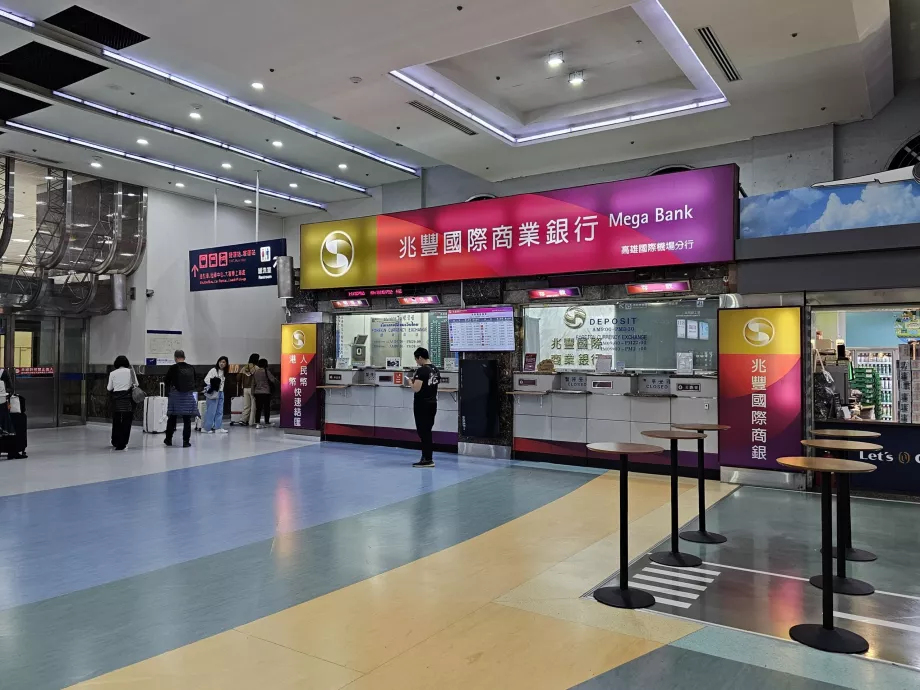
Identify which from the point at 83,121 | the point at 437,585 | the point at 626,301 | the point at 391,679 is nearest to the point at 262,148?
the point at 83,121

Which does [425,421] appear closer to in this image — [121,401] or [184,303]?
[121,401]

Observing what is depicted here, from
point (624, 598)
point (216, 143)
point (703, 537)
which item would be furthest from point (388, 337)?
point (624, 598)

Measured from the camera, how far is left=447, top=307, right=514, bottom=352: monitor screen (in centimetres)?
905

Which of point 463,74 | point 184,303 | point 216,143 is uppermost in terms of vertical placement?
point 463,74

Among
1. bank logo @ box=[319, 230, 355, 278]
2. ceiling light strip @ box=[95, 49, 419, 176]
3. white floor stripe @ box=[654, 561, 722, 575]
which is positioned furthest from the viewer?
bank logo @ box=[319, 230, 355, 278]

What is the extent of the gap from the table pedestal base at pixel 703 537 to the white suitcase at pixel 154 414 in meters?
10.0

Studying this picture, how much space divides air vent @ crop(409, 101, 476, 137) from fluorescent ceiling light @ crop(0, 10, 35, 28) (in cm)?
439

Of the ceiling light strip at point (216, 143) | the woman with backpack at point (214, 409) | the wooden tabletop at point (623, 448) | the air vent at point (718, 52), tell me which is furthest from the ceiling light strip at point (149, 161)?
the wooden tabletop at point (623, 448)

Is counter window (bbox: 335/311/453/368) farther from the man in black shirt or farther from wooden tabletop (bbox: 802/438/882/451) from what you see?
wooden tabletop (bbox: 802/438/882/451)

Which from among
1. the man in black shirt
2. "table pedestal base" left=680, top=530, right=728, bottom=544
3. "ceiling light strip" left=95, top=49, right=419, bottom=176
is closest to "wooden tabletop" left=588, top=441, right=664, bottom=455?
"table pedestal base" left=680, top=530, right=728, bottom=544

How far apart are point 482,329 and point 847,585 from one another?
5.85 metres

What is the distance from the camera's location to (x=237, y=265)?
11023 mm

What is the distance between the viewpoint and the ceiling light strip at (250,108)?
810 cm

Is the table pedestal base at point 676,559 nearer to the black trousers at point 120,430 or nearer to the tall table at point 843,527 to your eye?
the tall table at point 843,527
